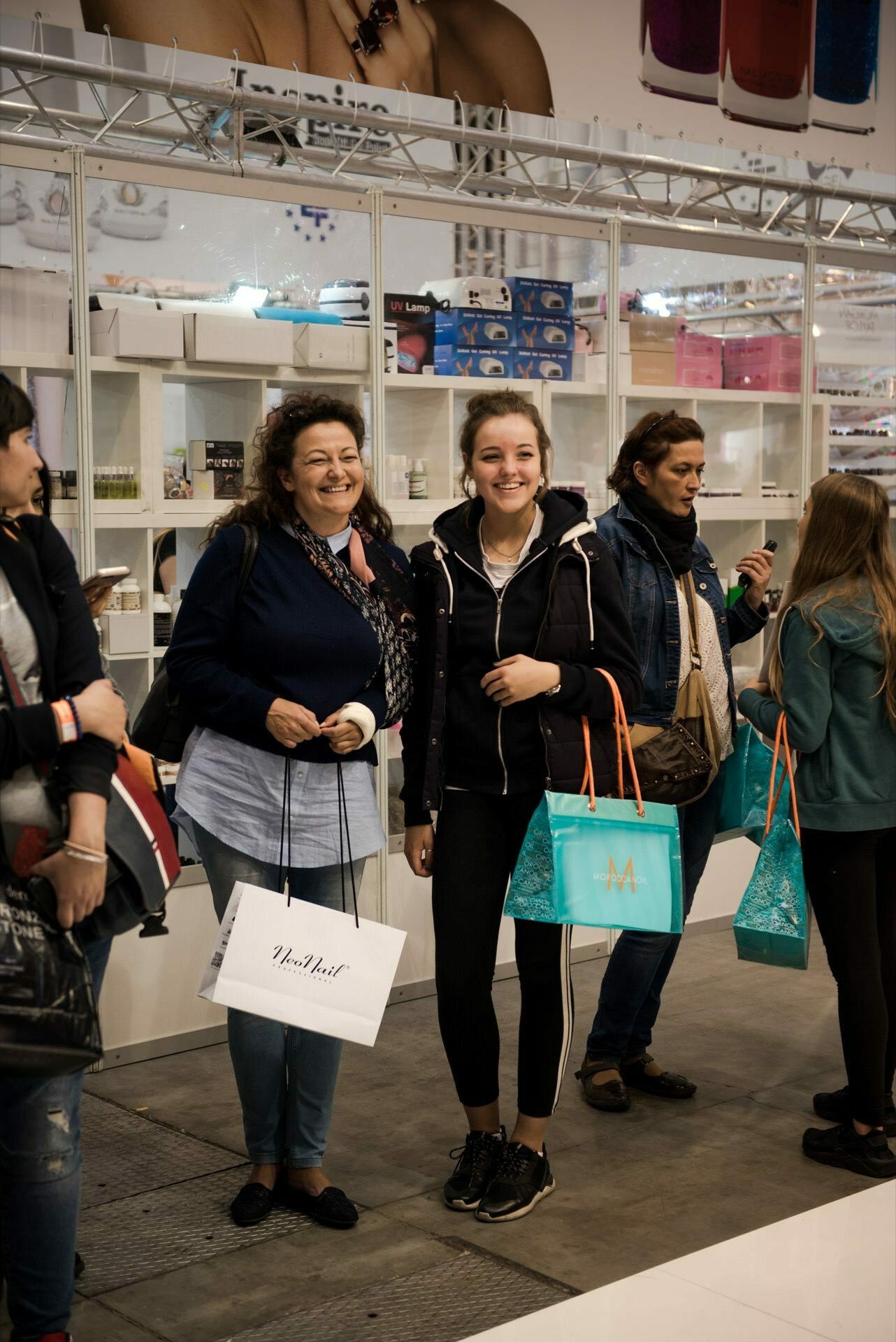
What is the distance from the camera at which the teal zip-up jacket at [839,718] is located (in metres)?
3.25

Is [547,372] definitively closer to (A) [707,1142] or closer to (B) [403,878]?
(B) [403,878]

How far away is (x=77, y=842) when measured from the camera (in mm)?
2025

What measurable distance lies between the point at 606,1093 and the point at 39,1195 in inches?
77.1

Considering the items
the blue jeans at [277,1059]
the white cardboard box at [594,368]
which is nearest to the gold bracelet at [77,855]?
the blue jeans at [277,1059]

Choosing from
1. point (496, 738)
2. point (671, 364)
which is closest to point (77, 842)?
point (496, 738)

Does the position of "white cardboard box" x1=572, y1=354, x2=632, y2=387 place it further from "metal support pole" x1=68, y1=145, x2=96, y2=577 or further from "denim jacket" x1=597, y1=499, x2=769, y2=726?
"metal support pole" x1=68, y1=145, x2=96, y2=577

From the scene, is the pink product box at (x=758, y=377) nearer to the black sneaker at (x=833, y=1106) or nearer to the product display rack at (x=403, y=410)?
the product display rack at (x=403, y=410)

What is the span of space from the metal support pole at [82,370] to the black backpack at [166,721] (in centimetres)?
112

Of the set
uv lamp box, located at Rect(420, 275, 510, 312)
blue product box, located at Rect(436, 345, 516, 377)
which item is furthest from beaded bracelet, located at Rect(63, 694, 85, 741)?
uv lamp box, located at Rect(420, 275, 510, 312)

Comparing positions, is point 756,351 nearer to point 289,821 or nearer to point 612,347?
point 612,347

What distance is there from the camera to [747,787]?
365 cm

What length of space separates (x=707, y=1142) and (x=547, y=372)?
280 centimetres

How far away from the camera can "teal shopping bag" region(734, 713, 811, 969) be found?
10.8ft

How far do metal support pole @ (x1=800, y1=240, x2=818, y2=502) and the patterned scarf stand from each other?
10.9 feet
